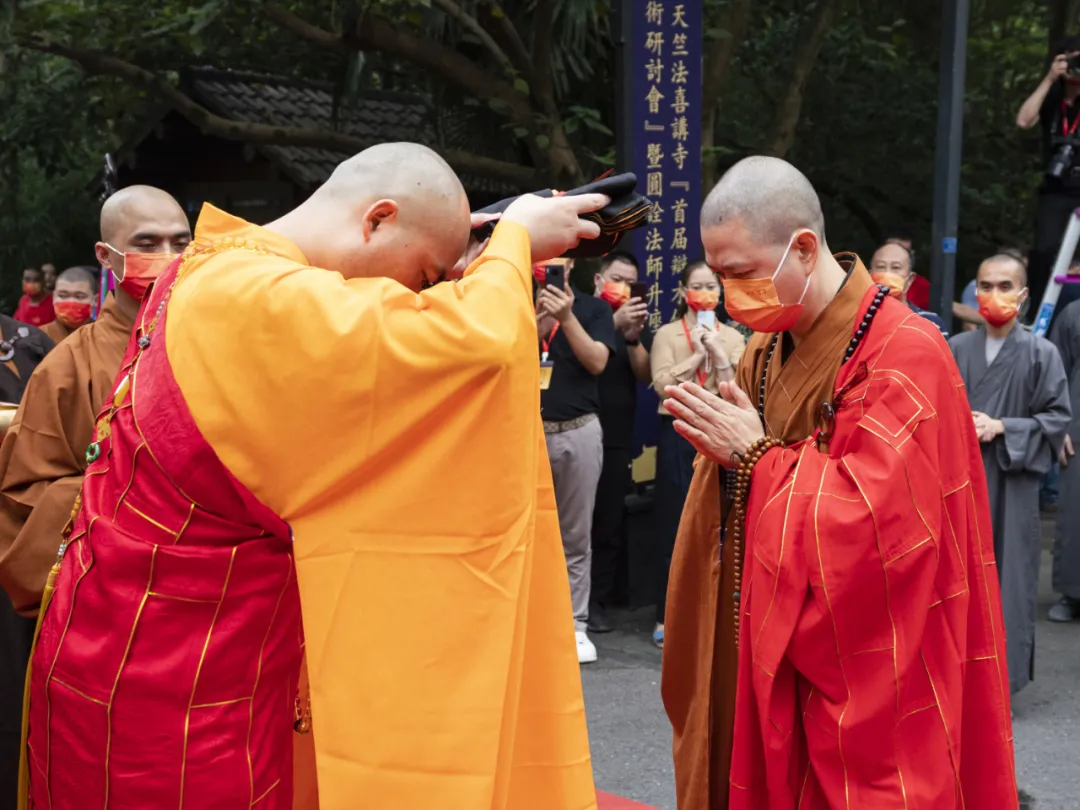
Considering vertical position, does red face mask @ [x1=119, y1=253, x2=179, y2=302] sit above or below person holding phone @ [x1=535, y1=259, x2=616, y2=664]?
above

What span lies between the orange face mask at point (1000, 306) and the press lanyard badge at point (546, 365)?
1922 mm

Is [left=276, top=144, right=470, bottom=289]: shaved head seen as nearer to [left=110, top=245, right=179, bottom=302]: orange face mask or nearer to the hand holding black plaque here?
the hand holding black plaque

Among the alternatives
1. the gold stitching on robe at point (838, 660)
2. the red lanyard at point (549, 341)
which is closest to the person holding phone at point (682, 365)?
the red lanyard at point (549, 341)

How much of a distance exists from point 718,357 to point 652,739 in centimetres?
161

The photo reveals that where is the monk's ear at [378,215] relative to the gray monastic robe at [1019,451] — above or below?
above

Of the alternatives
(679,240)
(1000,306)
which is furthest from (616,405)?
(1000,306)

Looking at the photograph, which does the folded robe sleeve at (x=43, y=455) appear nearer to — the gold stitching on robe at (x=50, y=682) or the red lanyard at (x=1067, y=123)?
the gold stitching on robe at (x=50, y=682)

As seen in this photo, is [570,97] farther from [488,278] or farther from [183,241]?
[488,278]

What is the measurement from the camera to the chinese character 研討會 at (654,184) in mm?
7059

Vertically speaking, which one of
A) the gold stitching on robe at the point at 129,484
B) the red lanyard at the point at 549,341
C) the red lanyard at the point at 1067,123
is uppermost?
the red lanyard at the point at 1067,123

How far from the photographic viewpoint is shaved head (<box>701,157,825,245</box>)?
8.92 feet

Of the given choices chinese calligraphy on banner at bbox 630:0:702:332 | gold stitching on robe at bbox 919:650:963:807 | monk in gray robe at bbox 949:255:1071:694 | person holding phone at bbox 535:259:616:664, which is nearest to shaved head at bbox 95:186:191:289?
gold stitching on robe at bbox 919:650:963:807

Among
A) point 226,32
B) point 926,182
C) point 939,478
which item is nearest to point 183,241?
point 939,478

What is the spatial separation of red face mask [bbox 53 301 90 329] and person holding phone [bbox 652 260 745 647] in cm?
333
